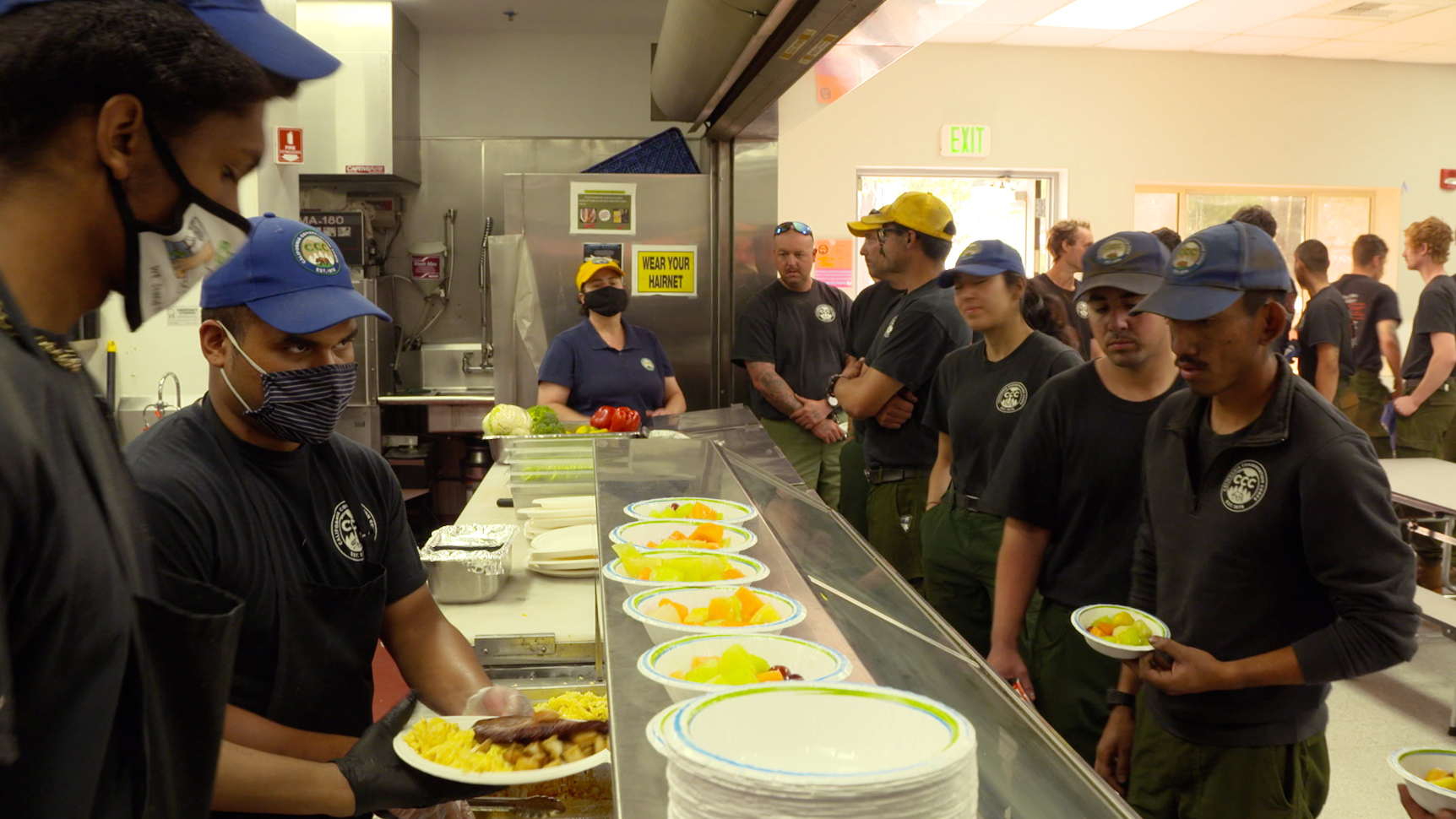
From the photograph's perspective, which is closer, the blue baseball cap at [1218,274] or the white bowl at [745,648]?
the white bowl at [745,648]

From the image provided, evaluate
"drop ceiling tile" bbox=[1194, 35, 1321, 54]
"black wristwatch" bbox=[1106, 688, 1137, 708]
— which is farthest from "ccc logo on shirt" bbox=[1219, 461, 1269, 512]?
"drop ceiling tile" bbox=[1194, 35, 1321, 54]

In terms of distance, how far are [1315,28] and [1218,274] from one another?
6.88 m

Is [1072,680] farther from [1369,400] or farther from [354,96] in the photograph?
[354,96]

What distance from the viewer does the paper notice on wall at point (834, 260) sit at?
812 cm

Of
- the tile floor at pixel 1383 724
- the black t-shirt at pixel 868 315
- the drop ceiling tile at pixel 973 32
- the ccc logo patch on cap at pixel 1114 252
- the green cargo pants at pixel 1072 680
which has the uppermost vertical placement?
the drop ceiling tile at pixel 973 32

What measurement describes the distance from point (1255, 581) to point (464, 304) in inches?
255

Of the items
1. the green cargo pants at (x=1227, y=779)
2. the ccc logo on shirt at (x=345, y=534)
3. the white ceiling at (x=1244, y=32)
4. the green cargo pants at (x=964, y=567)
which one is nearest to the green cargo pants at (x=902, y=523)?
the green cargo pants at (x=964, y=567)

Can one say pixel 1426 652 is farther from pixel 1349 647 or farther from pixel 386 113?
pixel 386 113

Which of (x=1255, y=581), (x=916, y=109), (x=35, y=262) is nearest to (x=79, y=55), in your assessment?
(x=35, y=262)

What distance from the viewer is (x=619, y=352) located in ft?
16.0

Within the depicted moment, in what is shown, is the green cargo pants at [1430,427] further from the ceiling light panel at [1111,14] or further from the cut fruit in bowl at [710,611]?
the cut fruit in bowl at [710,611]

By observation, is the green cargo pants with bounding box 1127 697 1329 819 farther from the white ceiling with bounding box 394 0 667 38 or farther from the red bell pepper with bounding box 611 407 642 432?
the white ceiling with bounding box 394 0 667 38

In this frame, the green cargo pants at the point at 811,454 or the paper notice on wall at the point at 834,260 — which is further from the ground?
the paper notice on wall at the point at 834,260

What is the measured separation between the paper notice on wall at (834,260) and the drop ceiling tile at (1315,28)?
326 cm
